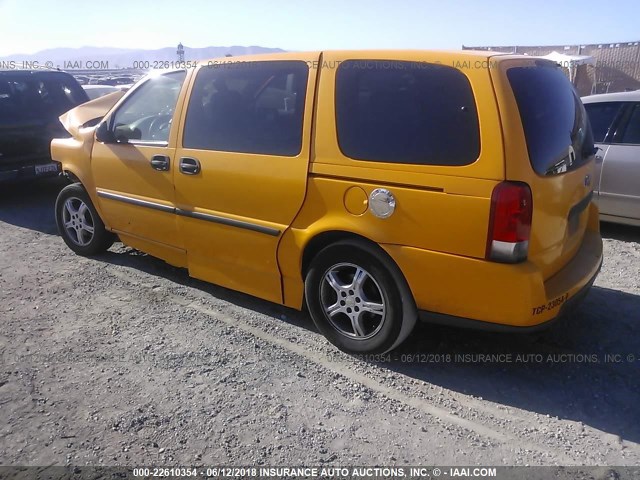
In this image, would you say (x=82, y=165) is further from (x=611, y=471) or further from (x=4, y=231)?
(x=611, y=471)

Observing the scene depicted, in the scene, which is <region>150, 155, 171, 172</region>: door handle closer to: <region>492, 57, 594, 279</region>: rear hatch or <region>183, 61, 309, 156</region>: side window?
<region>183, 61, 309, 156</region>: side window

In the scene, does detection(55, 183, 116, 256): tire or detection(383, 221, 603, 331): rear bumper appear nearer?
detection(383, 221, 603, 331): rear bumper

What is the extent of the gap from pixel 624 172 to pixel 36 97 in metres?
7.62

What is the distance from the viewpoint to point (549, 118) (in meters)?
3.02

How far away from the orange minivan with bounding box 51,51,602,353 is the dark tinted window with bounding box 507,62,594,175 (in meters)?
0.01

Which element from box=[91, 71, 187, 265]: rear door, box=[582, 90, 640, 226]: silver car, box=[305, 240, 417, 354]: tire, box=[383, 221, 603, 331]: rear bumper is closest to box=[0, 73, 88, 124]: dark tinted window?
box=[91, 71, 187, 265]: rear door

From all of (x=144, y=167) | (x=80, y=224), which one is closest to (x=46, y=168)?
(x=80, y=224)

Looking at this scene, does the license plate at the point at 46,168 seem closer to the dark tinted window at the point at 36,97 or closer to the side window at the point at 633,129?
the dark tinted window at the point at 36,97

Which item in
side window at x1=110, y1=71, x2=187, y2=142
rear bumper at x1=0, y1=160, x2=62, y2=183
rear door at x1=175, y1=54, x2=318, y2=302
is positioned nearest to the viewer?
rear door at x1=175, y1=54, x2=318, y2=302

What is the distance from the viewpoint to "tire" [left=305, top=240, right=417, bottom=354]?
3.19 metres

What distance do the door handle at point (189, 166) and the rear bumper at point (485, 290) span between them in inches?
61.4

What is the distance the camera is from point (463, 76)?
288 cm

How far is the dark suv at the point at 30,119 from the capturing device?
741cm

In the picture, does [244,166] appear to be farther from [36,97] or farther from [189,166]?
[36,97]
